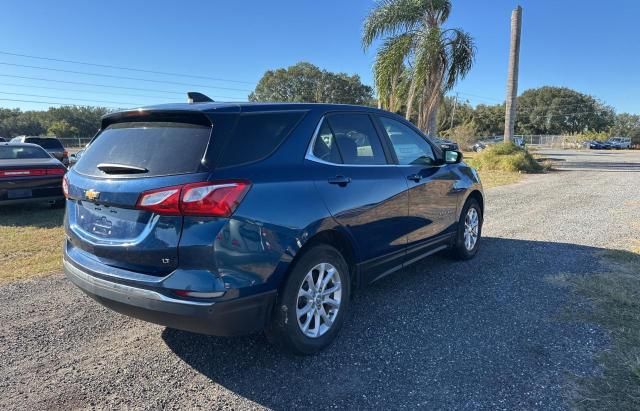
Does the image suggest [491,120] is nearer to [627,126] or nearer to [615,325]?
[627,126]

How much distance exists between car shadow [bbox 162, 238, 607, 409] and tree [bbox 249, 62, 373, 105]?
6123 cm

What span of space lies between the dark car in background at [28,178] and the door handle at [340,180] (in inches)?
280

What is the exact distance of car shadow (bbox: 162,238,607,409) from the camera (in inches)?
106

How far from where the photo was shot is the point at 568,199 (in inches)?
402

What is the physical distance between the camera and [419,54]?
15.3 meters

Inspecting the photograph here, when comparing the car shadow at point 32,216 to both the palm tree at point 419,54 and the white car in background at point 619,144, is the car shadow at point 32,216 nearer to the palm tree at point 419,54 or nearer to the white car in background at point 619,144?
the palm tree at point 419,54

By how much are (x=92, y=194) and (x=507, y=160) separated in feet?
55.3

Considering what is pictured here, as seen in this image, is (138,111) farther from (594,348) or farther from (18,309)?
(594,348)

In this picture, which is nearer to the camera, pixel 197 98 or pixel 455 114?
pixel 197 98

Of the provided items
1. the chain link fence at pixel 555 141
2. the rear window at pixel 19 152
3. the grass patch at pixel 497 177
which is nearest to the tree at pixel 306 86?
the chain link fence at pixel 555 141

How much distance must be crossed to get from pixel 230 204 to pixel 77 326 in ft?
6.88

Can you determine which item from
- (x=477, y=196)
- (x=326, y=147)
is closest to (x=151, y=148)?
(x=326, y=147)

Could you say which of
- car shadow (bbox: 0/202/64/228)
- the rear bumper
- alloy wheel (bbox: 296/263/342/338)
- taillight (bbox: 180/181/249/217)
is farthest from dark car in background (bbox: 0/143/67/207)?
alloy wheel (bbox: 296/263/342/338)

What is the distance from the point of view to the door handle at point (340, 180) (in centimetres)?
321
